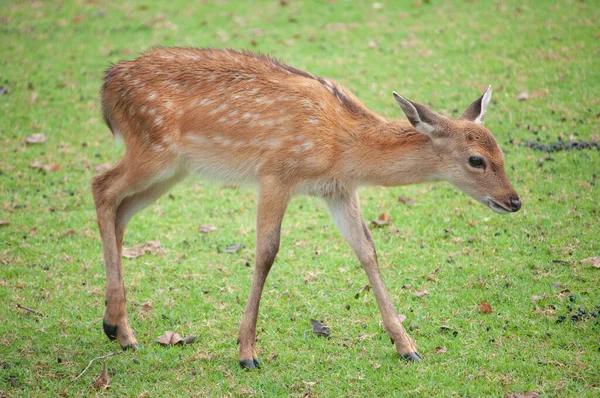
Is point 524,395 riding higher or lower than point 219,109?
lower

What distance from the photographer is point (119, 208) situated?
6426mm

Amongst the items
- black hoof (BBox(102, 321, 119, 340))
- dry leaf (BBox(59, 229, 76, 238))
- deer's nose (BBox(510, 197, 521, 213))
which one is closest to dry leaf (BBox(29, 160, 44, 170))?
dry leaf (BBox(59, 229, 76, 238))

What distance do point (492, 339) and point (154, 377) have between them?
2.57 m

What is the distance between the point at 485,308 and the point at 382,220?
2.06 meters

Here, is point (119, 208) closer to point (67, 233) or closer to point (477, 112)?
point (67, 233)

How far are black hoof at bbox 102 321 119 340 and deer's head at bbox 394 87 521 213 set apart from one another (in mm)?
2847

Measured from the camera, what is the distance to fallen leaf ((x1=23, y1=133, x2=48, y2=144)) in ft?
32.8

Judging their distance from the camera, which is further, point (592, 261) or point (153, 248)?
point (153, 248)

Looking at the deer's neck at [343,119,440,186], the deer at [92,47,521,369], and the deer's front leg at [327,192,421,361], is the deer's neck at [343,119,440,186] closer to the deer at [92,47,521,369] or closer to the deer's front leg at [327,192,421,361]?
the deer at [92,47,521,369]

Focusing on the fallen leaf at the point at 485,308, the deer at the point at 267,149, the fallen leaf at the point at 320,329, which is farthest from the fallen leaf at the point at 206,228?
the fallen leaf at the point at 485,308

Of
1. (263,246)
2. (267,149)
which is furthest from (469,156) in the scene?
(263,246)

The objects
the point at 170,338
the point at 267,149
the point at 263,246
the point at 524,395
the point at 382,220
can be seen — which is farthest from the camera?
the point at 382,220

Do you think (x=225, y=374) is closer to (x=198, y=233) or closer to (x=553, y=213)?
(x=198, y=233)

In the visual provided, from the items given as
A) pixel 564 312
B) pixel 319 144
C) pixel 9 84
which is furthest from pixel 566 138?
pixel 9 84
